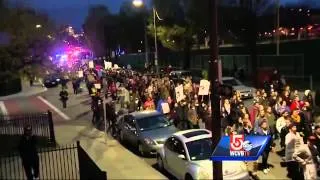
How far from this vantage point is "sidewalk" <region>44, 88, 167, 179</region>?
1600 cm

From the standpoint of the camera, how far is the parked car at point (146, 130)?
62.5 ft

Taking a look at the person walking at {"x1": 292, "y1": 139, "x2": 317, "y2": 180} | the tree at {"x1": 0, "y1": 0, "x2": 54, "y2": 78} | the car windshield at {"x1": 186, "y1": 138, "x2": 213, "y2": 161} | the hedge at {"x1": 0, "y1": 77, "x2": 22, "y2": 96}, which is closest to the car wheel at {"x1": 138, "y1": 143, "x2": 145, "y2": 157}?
the car windshield at {"x1": 186, "y1": 138, "x2": 213, "y2": 161}

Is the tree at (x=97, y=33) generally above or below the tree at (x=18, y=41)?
above

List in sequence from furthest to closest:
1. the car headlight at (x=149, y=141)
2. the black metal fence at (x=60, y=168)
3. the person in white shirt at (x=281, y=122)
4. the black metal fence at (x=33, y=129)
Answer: the black metal fence at (x=33, y=129), the car headlight at (x=149, y=141), the person in white shirt at (x=281, y=122), the black metal fence at (x=60, y=168)

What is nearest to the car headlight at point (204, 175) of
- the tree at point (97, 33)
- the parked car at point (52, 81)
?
the parked car at point (52, 81)

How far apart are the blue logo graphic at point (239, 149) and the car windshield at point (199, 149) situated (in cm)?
366

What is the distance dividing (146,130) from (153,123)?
0.54 meters

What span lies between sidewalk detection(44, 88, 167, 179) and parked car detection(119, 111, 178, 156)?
1.53ft

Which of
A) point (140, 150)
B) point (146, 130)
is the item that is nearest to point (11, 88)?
point (146, 130)

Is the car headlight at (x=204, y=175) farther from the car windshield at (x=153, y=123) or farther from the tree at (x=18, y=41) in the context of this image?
the tree at (x=18, y=41)

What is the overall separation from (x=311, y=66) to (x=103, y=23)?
184 ft

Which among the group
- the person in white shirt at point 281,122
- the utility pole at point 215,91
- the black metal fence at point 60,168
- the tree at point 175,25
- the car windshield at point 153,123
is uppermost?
the tree at point 175,25

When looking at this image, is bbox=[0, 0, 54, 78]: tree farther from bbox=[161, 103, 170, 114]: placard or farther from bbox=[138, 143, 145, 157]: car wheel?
bbox=[138, 143, 145, 157]: car wheel

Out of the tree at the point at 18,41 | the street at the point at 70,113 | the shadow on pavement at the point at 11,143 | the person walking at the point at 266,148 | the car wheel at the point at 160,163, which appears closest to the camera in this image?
the person walking at the point at 266,148
